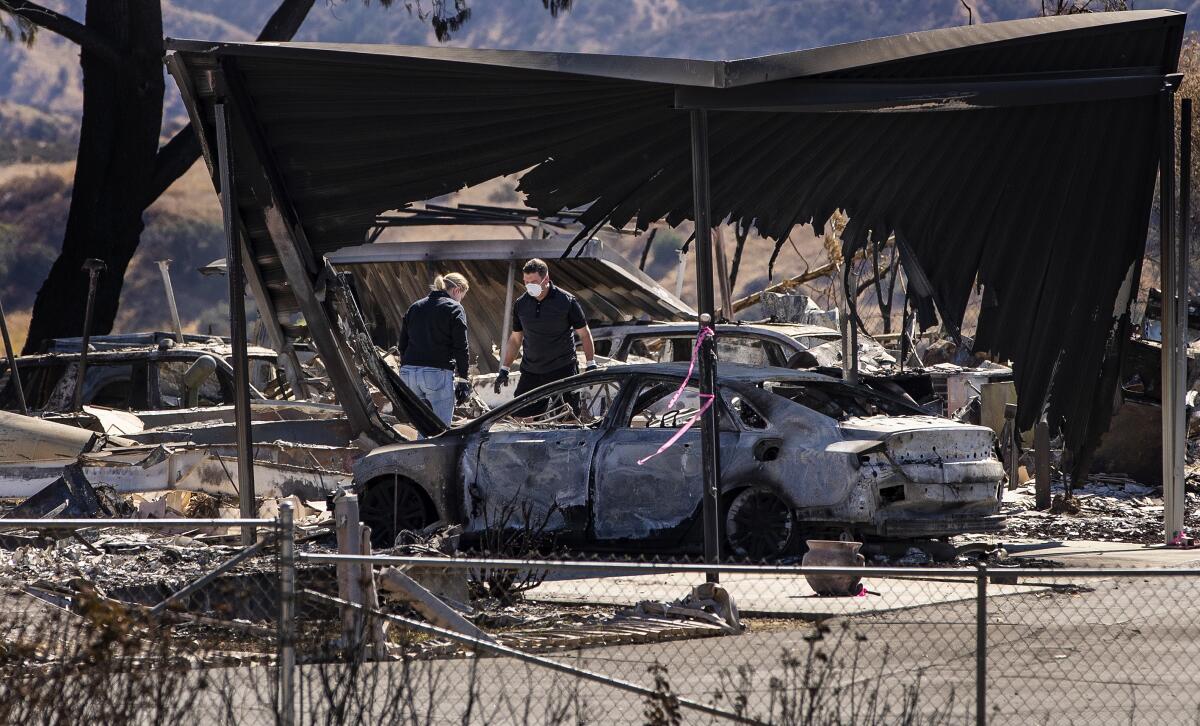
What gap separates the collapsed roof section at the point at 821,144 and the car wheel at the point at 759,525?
2.37 m

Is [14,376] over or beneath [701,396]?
over

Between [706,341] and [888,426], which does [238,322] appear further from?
[888,426]

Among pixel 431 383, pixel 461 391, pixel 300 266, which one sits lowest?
pixel 461 391

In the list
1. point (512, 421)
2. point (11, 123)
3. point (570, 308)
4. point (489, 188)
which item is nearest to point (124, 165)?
point (570, 308)

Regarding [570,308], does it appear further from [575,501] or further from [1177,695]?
[1177,695]

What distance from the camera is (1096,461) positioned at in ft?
52.6

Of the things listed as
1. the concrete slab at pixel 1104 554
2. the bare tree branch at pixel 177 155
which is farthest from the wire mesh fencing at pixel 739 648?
the bare tree branch at pixel 177 155

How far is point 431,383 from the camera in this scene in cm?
1421

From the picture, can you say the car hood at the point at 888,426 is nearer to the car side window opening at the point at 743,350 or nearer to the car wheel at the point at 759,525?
the car wheel at the point at 759,525

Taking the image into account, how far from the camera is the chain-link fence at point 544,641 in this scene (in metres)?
5.71

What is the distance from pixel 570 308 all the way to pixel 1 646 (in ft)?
26.6

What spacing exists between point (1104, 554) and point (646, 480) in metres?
3.25

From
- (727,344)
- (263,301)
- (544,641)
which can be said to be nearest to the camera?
(544,641)

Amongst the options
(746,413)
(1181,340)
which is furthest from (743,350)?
(746,413)
